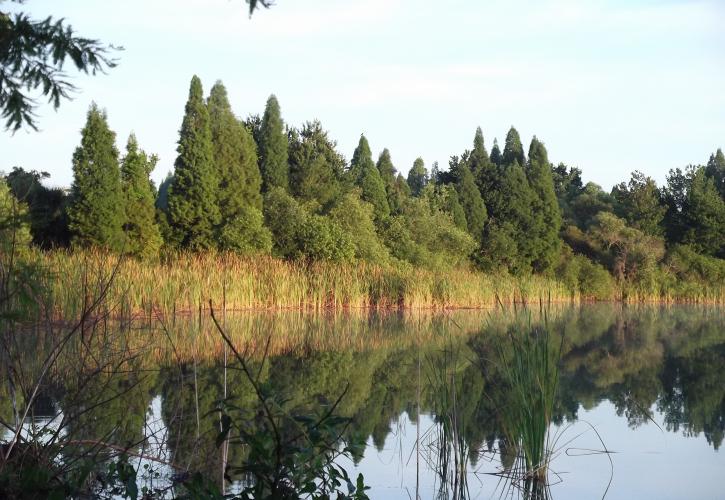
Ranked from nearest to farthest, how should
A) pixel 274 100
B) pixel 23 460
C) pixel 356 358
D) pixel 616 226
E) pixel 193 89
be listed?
pixel 23 460
pixel 356 358
pixel 193 89
pixel 274 100
pixel 616 226

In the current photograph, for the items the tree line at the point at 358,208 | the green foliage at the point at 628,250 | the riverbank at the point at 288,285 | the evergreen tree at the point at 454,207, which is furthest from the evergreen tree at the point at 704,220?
the riverbank at the point at 288,285

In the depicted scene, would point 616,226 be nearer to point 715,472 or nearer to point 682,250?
point 682,250

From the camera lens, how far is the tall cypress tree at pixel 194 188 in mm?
24031

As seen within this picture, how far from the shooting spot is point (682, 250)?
113ft

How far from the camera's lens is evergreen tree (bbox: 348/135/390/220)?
28938 mm

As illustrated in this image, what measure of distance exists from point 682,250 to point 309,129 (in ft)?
49.2

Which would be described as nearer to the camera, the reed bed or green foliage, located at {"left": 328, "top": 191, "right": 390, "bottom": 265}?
the reed bed

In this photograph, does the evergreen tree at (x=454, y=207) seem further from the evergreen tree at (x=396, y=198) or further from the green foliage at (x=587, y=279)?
the green foliage at (x=587, y=279)

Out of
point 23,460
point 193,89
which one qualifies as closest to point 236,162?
point 193,89

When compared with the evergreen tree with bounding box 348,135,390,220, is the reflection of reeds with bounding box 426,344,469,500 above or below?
below

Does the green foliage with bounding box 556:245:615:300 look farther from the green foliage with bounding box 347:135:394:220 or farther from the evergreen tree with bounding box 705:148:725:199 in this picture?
the evergreen tree with bounding box 705:148:725:199

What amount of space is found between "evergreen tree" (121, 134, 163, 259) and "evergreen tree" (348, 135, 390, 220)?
7604 mm

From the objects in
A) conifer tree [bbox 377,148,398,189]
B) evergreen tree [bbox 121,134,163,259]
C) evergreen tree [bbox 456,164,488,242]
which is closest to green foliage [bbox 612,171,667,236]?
evergreen tree [bbox 456,164,488,242]

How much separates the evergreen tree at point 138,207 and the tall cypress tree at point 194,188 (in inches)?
31.2
